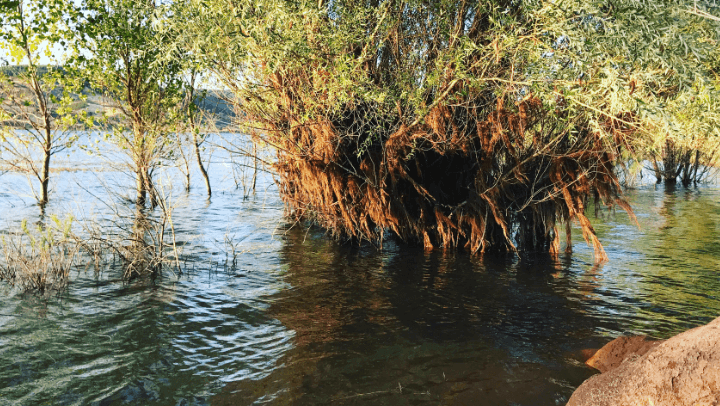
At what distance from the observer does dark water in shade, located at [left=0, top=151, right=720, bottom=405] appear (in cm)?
738

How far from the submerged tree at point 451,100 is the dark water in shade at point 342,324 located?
1.59 meters

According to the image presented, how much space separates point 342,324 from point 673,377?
235 inches

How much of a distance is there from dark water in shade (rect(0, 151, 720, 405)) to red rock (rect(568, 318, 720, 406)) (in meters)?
1.79

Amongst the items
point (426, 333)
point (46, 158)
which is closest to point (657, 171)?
point (426, 333)

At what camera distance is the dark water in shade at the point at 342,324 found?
738 cm

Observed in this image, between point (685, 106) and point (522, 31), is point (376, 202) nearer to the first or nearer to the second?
point (522, 31)

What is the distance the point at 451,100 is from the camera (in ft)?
44.1

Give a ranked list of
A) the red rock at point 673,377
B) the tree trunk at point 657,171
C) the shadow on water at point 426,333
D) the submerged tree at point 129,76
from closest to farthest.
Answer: the red rock at point 673,377, the shadow on water at point 426,333, the submerged tree at point 129,76, the tree trunk at point 657,171

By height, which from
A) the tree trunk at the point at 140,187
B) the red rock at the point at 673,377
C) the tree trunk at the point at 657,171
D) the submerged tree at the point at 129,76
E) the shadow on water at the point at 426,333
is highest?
the submerged tree at the point at 129,76

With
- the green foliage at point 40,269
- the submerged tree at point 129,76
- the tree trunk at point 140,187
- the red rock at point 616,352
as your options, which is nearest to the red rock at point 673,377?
the red rock at point 616,352

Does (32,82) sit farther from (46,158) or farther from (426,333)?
(426,333)

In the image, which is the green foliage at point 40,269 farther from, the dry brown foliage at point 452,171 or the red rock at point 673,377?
the red rock at point 673,377

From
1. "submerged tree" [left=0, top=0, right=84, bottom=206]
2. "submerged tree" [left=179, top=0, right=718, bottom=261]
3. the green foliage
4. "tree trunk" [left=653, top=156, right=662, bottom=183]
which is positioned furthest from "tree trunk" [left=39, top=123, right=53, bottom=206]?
"tree trunk" [left=653, top=156, right=662, bottom=183]

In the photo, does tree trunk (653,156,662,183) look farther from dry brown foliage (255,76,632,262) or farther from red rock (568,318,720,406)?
red rock (568,318,720,406)
